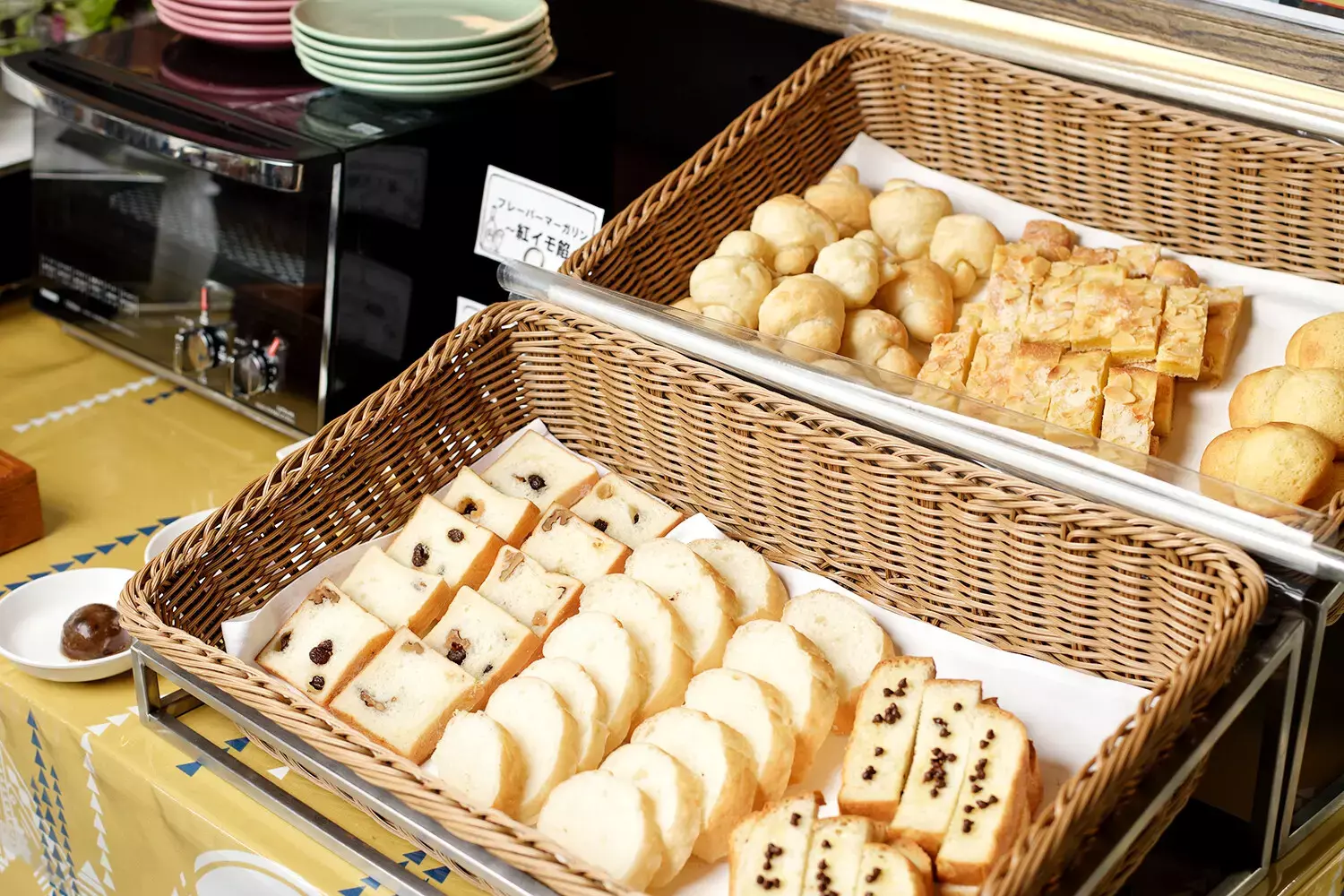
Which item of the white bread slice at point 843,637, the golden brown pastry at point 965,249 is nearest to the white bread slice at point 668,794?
the white bread slice at point 843,637

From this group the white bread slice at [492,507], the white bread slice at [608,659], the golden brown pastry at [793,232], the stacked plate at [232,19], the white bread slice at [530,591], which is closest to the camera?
the white bread slice at [608,659]

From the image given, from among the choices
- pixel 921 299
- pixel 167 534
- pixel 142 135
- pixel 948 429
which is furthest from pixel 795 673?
pixel 142 135

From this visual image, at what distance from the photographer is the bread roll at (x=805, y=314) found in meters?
1.60

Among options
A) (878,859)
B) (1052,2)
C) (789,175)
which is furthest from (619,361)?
(1052,2)

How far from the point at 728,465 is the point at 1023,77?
74 centimetres

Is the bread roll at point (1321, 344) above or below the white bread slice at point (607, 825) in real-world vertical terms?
above

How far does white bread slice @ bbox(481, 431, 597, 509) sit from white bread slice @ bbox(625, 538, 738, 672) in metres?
0.15

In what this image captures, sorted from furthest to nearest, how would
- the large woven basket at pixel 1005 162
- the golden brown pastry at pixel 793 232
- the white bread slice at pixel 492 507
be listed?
the golden brown pastry at pixel 793 232, the large woven basket at pixel 1005 162, the white bread slice at pixel 492 507

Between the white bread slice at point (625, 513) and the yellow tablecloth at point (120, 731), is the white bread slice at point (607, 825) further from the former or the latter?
the white bread slice at point (625, 513)

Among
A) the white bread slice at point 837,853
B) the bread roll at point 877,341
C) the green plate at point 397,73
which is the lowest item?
the white bread slice at point 837,853

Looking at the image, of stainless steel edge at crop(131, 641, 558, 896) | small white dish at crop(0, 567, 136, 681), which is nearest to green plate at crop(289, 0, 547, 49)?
small white dish at crop(0, 567, 136, 681)

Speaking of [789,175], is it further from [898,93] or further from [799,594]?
[799,594]

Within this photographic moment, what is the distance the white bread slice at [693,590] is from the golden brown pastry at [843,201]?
0.62 m

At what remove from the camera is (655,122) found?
2488mm
